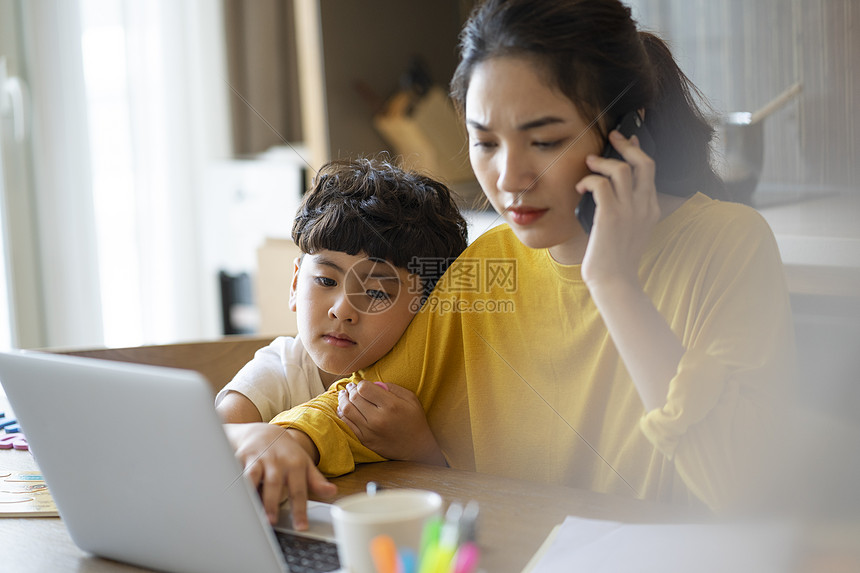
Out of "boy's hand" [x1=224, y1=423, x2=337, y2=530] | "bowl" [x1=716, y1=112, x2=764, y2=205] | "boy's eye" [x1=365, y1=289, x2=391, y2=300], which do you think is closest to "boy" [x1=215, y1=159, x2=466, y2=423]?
"boy's eye" [x1=365, y1=289, x2=391, y2=300]

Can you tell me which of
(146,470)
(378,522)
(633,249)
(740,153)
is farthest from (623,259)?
(146,470)

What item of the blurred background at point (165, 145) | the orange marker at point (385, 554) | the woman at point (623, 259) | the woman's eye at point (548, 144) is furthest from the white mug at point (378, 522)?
the blurred background at point (165, 145)

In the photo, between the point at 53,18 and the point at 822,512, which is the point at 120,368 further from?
the point at 53,18

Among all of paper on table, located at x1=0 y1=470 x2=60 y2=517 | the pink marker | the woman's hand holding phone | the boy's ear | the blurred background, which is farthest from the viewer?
the blurred background

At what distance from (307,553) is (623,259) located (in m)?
0.27

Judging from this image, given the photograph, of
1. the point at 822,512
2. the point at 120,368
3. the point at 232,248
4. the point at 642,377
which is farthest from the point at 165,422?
the point at 232,248

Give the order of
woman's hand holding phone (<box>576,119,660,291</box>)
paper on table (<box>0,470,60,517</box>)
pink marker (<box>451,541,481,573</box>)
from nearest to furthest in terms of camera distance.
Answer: pink marker (<box>451,541,481,573</box>), woman's hand holding phone (<box>576,119,660,291</box>), paper on table (<box>0,470,60,517</box>)

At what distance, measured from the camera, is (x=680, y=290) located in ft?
1.80

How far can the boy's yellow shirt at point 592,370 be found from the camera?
0.53m

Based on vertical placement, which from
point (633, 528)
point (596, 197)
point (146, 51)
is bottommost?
point (633, 528)

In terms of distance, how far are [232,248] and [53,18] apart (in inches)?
28.4

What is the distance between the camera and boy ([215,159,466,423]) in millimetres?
702

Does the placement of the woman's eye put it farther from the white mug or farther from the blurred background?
the blurred background

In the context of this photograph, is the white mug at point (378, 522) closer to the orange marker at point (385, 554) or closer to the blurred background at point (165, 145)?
the orange marker at point (385, 554)
